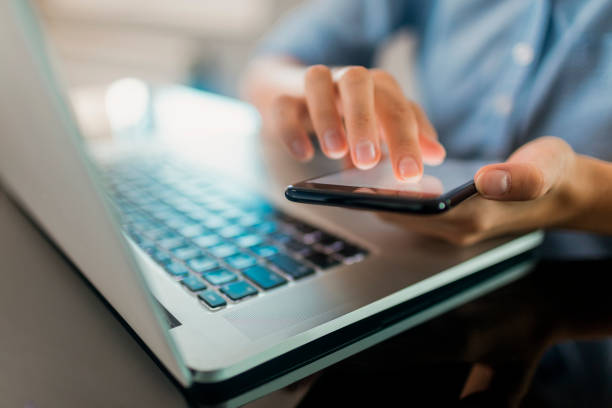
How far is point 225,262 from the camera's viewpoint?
12.1 inches

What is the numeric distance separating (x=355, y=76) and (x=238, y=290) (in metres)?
0.17

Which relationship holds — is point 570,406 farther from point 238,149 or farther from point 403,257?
point 238,149

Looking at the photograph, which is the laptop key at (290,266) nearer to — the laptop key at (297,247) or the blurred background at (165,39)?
the laptop key at (297,247)

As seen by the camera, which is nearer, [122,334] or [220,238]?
[122,334]

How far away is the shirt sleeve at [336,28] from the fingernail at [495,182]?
18.7 inches

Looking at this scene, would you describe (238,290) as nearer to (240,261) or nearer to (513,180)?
(240,261)

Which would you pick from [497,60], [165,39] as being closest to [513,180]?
[497,60]

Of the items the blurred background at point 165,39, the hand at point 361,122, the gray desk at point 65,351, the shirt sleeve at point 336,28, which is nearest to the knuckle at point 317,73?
the hand at point 361,122

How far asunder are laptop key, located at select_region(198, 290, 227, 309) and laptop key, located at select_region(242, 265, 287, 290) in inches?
1.0

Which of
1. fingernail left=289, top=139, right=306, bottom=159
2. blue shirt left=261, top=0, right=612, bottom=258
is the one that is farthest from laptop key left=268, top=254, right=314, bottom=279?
blue shirt left=261, top=0, right=612, bottom=258

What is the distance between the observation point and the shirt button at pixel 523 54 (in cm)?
48

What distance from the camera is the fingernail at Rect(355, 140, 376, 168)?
299mm

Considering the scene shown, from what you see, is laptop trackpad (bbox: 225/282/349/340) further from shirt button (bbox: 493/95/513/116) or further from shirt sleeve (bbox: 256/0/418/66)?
shirt sleeve (bbox: 256/0/418/66)

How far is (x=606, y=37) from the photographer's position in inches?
16.7
